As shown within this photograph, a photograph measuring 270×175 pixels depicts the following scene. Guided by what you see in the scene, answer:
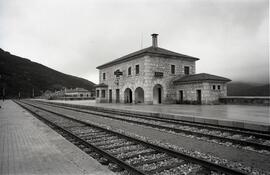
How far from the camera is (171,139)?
25.4 feet

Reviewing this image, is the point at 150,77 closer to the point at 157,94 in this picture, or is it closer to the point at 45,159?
the point at 157,94

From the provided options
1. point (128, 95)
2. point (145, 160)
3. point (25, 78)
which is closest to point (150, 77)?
point (128, 95)

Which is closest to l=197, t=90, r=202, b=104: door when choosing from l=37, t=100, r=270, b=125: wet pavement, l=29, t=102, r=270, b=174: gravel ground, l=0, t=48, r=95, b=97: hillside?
l=37, t=100, r=270, b=125: wet pavement

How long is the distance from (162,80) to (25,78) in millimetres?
140217

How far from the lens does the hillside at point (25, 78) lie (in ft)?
416

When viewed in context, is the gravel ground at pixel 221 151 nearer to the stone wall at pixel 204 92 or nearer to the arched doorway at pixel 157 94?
the stone wall at pixel 204 92

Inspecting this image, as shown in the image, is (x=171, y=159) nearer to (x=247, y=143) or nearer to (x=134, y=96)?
(x=247, y=143)

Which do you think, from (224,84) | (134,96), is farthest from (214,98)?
(134,96)

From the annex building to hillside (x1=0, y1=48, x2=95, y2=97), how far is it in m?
100

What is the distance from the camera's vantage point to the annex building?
26.0 meters

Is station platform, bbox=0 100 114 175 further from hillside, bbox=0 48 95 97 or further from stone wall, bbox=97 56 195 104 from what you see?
hillside, bbox=0 48 95 97

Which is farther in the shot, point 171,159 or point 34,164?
point 171,159

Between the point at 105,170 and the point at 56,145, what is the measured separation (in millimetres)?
2779

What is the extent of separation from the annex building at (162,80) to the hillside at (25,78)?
100 metres
